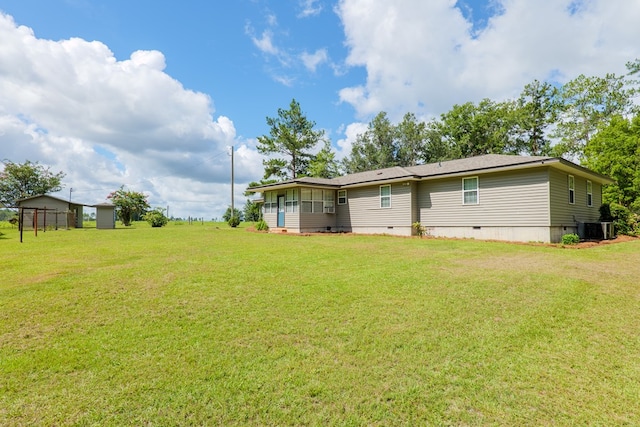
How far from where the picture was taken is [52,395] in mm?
2309

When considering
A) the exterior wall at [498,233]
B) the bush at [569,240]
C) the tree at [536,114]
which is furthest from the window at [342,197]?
the tree at [536,114]

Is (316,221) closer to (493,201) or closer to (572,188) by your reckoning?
(493,201)

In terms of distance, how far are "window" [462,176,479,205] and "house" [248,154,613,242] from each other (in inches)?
1.7

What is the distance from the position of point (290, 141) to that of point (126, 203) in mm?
19636

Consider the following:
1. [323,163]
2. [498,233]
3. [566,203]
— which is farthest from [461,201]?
[323,163]

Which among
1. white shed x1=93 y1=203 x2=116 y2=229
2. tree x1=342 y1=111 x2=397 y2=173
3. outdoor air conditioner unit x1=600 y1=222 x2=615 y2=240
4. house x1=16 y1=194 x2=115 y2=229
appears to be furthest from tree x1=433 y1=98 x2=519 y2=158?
house x1=16 y1=194 x2=115 y2=229

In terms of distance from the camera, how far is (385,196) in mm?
17234

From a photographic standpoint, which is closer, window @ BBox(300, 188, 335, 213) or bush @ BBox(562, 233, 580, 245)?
bush @ BBox(562, 233, 580, 245)

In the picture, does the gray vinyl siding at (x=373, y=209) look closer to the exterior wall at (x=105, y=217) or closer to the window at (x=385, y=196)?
the window at (x=385, y=196)

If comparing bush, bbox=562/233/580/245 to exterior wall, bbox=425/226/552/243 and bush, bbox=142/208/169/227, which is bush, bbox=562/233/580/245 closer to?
exterior wall, bbox=425/226/552/243

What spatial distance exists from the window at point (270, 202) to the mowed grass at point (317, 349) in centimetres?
1509

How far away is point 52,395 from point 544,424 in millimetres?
3587

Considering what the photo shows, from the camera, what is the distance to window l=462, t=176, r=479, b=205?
14062 millimetres

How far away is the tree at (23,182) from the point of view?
124ft
